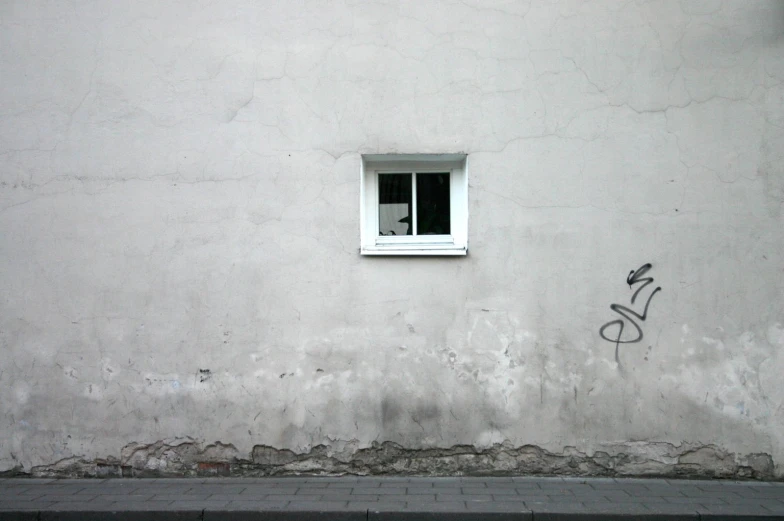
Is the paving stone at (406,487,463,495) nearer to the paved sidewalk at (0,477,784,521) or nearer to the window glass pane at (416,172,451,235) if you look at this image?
the paved sidewalk at (0,477,784,521)

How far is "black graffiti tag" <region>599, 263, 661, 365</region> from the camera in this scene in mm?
6090

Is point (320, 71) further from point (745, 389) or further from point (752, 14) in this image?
point (745, 389)

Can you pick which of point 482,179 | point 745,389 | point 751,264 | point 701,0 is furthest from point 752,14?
point 745,389

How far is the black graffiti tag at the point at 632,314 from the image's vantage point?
6090 millimetres

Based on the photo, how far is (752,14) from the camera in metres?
6.20

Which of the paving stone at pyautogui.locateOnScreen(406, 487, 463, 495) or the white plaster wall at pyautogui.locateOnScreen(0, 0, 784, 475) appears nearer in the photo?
the paving stone at pyautogui.locateOnScreen(406, 487, 463, 495)

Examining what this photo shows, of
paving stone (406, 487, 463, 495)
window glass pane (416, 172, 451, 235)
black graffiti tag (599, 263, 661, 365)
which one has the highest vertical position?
window glass pane (416, 172, 451, 235)

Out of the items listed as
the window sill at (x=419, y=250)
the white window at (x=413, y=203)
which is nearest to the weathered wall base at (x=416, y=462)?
the window sill at (x=419, y=250)

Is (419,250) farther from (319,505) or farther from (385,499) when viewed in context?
(319,505)

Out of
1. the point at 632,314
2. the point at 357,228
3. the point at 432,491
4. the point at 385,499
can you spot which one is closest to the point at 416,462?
the point at 432,491

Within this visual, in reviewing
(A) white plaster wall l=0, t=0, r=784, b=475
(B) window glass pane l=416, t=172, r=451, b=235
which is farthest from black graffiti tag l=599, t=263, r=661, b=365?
(B) window glass pane l=416, t=172, r=451, b=235

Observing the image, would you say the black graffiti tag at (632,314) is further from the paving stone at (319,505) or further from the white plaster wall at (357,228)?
the paving stone at (319,505)

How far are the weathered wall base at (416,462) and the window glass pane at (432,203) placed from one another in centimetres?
194

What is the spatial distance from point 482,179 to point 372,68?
4.55 ft
